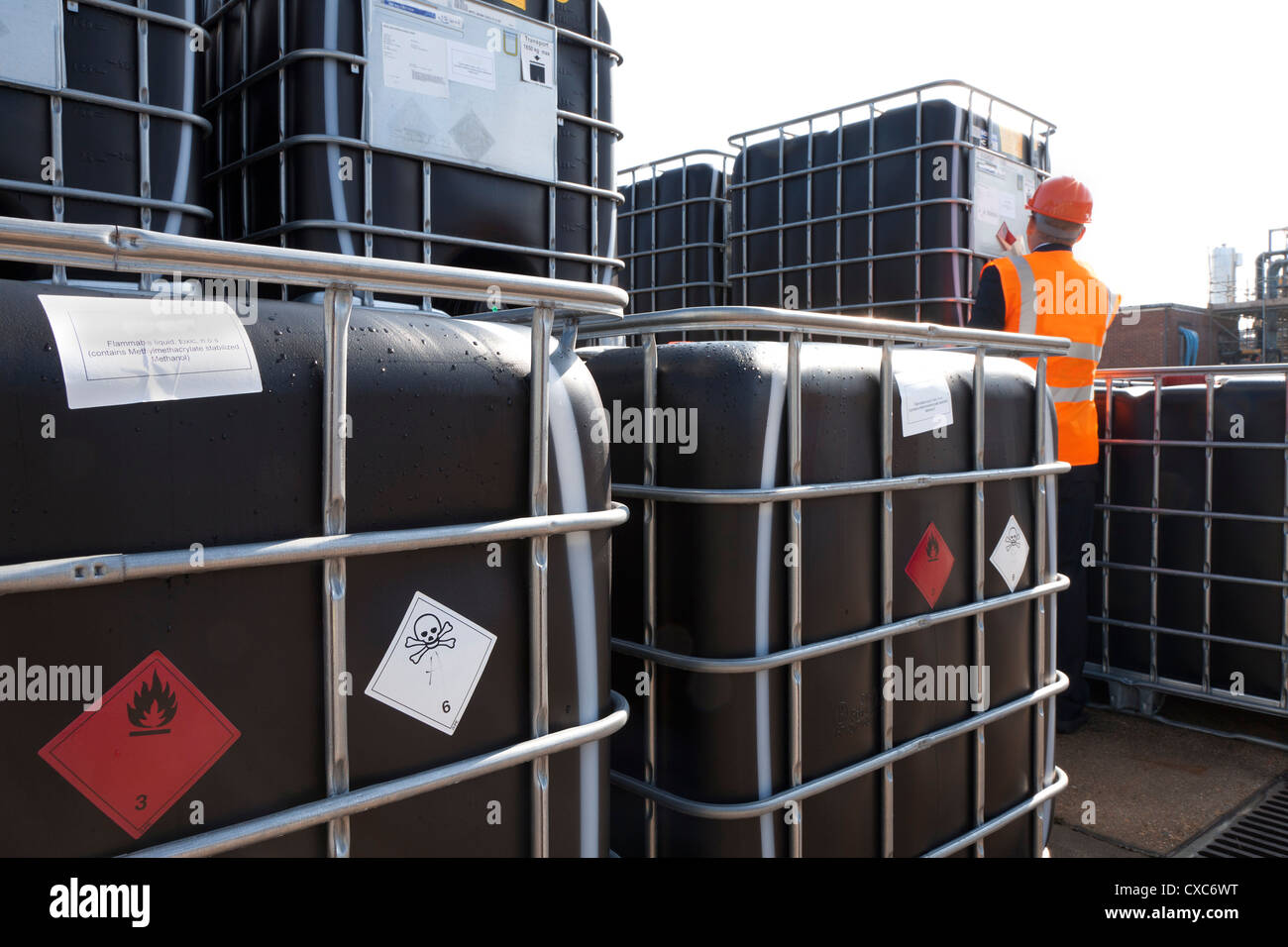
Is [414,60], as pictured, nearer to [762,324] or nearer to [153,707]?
[762,324]

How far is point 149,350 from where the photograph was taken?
4.37 ft

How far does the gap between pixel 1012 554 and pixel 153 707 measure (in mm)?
2387

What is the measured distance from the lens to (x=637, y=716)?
2.32 meters

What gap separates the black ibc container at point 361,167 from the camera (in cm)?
314

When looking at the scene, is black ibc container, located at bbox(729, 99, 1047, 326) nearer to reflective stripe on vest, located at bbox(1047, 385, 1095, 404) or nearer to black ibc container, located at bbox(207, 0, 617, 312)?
reflective stripe on vest, located at bbox(1047, 385, 1095, 404)

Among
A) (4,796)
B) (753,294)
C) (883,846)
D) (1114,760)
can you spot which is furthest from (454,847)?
(753,294)

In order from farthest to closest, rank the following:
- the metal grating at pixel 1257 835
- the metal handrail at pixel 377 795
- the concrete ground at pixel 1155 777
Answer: the concrete ground at pixel 1155 777 < the metal grating at pixel 1257 835 < the metal handrail at pixel 377 795

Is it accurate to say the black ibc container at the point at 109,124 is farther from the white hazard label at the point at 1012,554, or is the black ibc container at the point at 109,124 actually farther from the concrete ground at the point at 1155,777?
the concrete ground at the point at 1155,777

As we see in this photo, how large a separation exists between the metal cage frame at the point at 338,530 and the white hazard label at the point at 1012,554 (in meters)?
1.46

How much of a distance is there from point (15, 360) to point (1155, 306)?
29.1 metres

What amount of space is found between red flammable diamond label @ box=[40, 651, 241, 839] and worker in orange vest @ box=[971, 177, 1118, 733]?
3.84 meters

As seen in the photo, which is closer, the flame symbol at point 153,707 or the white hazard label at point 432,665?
the flame symbol at point 153,707

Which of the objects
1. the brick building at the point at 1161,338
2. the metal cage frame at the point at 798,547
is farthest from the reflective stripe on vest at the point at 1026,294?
the brick building at the point at 1161,338
